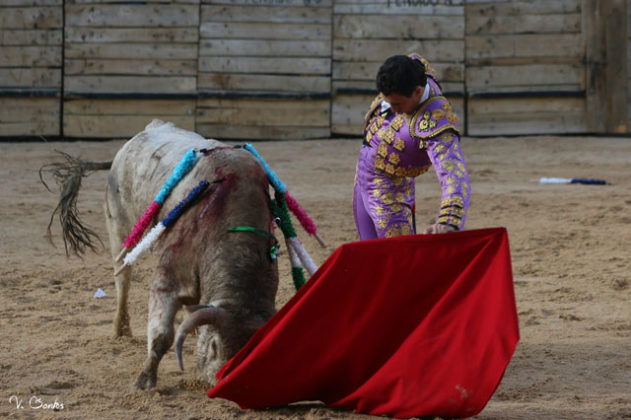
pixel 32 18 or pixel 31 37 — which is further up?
pixel 32 18

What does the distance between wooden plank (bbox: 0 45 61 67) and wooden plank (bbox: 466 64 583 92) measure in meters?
5.43

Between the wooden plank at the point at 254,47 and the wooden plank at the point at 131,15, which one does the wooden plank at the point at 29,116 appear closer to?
the wooden plank at the point at 131,15

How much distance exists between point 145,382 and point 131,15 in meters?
8.80

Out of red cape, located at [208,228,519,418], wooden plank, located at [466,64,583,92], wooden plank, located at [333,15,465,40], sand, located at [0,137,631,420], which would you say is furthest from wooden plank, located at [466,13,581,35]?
red cape, located at [208,228,519,418]

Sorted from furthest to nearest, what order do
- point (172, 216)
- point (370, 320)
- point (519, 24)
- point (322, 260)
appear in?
point (519, 24), point (322, 260), point (172, 216), point (370, 320)

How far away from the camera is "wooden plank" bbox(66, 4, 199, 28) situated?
1201 centimetres

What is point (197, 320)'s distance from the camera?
3633mm

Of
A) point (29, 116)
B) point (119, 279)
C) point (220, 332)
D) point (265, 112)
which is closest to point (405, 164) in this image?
point (220, 332)

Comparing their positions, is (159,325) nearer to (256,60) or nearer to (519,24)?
(256,60)

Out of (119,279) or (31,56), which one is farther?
(31,56)

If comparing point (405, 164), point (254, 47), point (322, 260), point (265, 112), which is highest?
point (254, 47)

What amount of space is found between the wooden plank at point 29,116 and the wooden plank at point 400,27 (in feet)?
12.7

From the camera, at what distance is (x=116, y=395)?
13.2 feet

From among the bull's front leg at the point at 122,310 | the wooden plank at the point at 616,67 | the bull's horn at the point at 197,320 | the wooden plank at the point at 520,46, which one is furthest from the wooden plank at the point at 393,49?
the bull's horn at the point at 197,320
